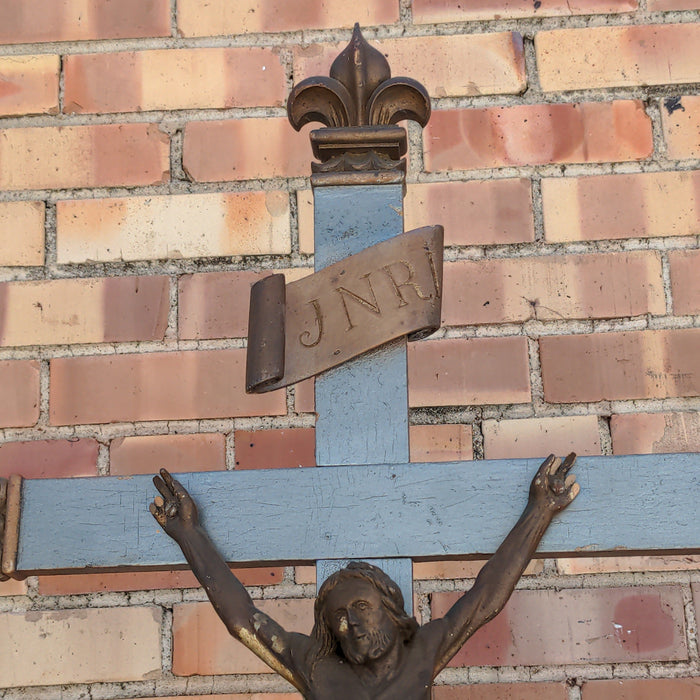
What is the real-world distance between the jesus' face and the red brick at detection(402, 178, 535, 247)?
19.7 inches

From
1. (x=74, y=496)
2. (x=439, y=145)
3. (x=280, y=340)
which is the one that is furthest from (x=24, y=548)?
(x=439, y=145)

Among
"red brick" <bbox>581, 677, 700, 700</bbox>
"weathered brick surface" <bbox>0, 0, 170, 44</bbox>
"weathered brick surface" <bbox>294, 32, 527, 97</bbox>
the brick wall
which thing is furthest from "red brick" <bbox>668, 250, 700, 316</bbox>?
"weathered brick surface" <bbox>0, 0, 170, 44</bbox>

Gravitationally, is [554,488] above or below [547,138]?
below

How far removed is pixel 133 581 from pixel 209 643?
0.33ft

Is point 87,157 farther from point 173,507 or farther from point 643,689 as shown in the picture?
point 643,689

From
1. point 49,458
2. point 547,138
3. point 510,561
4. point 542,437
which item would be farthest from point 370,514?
point 547,138

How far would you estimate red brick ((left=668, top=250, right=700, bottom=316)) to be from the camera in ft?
4.06

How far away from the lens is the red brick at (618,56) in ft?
4.26

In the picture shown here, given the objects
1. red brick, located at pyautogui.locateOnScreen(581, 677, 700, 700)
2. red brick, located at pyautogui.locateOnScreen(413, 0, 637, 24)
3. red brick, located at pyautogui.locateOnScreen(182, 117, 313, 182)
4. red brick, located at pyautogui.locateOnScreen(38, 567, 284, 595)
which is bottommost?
red brick, located at pyautogui.locateOnScreen(581, 677, 700, 700)

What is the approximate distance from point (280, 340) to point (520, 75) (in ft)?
1.69

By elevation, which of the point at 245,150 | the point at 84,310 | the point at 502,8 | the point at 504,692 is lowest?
the point at 504,692

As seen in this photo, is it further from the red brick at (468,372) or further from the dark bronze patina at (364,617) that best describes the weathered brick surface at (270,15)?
the dark bronze patina at (364,617)

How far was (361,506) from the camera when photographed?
937 millimetres

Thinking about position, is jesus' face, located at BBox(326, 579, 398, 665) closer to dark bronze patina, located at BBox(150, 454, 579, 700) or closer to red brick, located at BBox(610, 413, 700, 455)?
dark bronze patina, located at BBox(150, 454, 579, 700)
